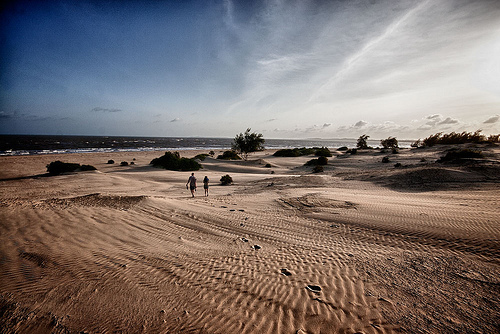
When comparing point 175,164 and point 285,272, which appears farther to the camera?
point 175,164

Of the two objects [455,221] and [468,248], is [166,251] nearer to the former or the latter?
[468,248]

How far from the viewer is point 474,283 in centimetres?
412

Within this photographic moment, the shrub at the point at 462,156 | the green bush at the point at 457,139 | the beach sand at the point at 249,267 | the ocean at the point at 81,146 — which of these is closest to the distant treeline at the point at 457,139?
the green bush at the point at 457,139

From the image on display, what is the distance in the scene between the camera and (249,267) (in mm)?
4977


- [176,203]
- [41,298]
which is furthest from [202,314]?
[176,203]

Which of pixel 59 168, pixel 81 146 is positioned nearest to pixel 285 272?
pixel 59 168

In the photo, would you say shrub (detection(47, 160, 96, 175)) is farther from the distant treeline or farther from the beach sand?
the distant treeline

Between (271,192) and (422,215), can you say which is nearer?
(422,215)

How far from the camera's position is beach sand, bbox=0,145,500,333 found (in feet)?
11.1

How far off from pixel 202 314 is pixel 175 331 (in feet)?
1.58

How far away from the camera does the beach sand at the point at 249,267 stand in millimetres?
3393

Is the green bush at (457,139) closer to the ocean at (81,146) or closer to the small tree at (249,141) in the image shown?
the small tree at (249,141)

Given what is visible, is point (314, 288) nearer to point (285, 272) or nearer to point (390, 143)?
point (285, 272)

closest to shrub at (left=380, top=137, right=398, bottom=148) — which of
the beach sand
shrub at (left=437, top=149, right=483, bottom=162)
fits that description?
shrub at (left=437, top=149, right=483, bottom=162)
